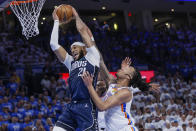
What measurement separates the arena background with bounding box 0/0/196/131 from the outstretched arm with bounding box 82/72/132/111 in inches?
140

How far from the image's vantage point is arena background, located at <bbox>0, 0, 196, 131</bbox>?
32.0ft

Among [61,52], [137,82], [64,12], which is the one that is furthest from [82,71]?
[64,12]

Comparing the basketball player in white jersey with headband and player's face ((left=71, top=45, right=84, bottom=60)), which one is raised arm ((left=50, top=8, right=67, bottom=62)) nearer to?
player's face ((left=71, top=45, right=84, bottom=60))

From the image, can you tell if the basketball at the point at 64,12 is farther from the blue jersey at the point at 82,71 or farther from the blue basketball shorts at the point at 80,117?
the blue basketball shorts at the point at 80,117

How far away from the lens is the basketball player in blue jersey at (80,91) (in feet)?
12.1

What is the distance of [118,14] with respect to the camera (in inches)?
776

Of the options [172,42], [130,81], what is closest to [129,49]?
[172,42]

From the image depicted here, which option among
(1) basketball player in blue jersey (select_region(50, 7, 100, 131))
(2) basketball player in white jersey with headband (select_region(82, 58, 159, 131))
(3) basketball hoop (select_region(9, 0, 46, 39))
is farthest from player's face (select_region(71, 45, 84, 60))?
(3) basketball hoop (select_region(9, 0, 46, 39))

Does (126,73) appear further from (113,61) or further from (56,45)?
(113,61)

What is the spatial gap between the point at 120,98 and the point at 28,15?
380cm

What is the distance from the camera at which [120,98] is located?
367cm

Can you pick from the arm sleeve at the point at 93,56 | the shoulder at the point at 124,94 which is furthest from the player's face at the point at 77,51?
the shoulder at the point at 124,94

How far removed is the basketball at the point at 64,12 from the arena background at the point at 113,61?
8.81 ft

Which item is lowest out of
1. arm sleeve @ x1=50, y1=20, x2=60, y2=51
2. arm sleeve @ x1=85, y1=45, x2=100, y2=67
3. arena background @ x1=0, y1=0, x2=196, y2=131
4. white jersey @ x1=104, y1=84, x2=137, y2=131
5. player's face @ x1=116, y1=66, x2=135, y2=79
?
arena background @ x1=0, y1=0, x2=196, y2=131
